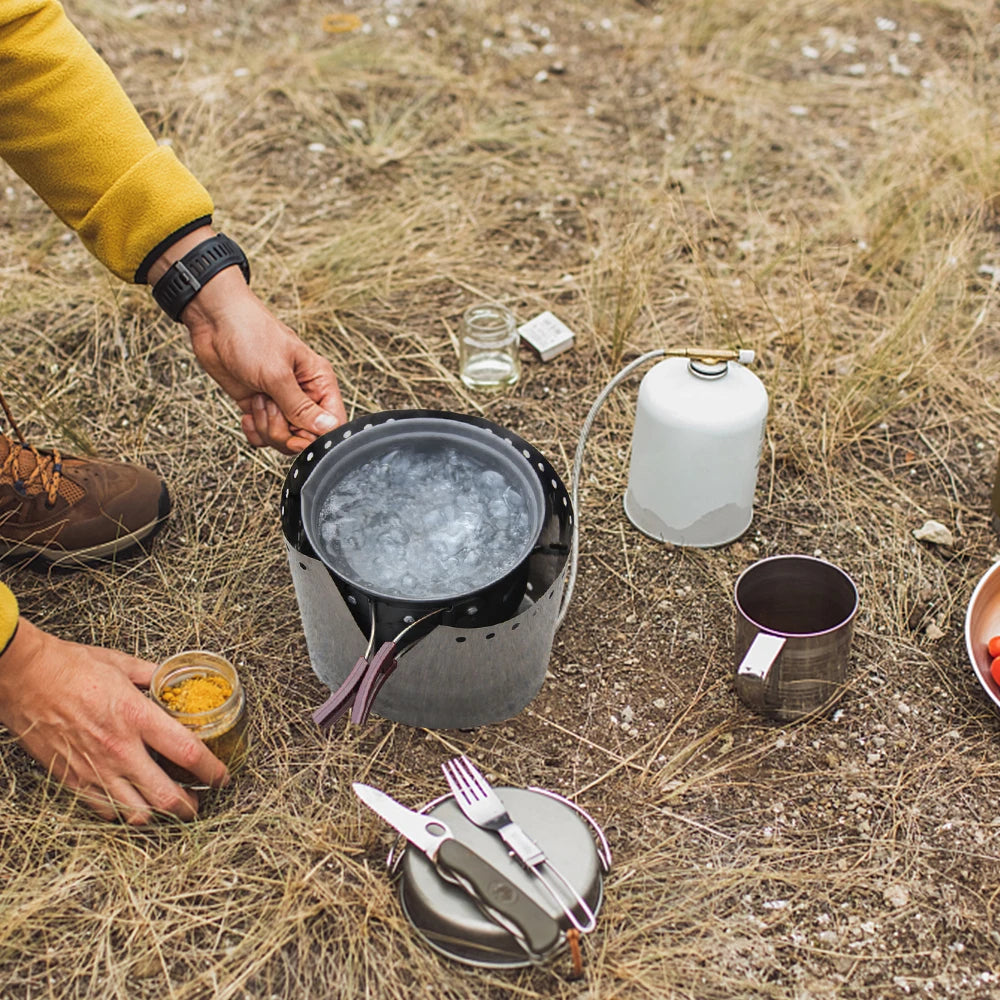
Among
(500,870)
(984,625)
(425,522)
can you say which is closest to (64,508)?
(425,522)

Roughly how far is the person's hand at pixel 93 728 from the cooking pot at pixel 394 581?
0.31 m

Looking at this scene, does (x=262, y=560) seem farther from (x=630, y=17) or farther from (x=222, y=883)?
(x=630, y=17)

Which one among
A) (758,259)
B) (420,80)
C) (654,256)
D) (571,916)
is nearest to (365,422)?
(571,916)

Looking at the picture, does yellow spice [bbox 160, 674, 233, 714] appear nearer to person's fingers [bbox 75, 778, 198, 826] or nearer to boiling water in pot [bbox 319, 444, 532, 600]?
person's fingers [bbox 75, 778, 198, 826]

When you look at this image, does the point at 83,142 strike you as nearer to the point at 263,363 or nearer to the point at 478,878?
the point at 263,363

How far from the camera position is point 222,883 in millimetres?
1813

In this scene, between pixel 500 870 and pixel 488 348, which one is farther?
pixel 488 348

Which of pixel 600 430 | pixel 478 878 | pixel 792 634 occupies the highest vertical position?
pixel 478 878

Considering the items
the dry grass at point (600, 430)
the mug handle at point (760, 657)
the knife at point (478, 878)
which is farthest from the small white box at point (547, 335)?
the knife at point (478, 878)

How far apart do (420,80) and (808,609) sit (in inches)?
104

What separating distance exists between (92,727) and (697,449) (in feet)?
4.22

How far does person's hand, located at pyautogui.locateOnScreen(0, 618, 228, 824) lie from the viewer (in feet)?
5.81

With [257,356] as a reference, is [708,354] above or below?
below

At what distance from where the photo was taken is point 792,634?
1984mm
